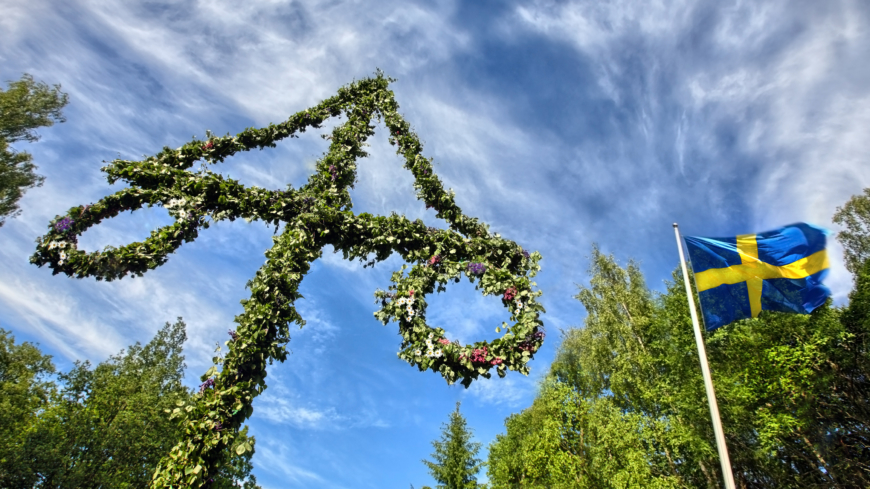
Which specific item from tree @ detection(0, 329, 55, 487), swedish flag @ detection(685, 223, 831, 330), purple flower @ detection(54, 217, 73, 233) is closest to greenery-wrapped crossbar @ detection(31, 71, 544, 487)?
purple flower @ detection(54, 217, 73, 233)

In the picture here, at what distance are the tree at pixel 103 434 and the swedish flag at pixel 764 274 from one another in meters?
16.6

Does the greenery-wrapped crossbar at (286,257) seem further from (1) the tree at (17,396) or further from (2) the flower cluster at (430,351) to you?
(1) the tree at (17,396)

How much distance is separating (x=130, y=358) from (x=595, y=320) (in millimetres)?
28462

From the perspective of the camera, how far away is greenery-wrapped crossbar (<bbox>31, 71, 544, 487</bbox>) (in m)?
4.05

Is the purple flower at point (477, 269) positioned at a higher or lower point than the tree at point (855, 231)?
lower

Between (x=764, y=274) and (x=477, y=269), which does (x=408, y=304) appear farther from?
(x=764, y=274)

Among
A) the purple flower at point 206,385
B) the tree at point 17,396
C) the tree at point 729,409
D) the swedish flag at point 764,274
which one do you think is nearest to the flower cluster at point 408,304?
the purple flower at point 206,385

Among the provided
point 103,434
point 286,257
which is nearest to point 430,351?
point 286,257

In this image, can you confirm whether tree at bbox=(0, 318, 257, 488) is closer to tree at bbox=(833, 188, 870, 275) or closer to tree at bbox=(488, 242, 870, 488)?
tree at bbox=(488, 242, 870, 488)

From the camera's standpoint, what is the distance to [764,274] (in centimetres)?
746

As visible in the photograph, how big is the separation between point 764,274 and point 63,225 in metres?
11.3

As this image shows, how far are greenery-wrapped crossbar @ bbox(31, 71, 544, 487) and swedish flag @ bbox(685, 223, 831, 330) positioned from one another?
4.55 meters

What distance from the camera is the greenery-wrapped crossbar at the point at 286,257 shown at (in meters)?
4.05

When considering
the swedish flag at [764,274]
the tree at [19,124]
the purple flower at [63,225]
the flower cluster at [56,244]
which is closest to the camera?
the flower cluster at [56,244]
